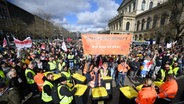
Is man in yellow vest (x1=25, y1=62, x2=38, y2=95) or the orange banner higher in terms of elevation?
the orange banner

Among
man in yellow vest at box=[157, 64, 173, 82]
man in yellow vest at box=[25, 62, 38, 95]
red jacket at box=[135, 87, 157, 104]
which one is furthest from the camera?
man in yellow vest at box=[157, 64, 173, 82]

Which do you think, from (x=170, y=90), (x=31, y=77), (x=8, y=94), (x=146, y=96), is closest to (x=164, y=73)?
(x=170, y=90)

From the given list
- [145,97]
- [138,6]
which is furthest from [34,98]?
[138,6]

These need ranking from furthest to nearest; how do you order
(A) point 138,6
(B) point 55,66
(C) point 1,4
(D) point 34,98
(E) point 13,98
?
(A) point 138,6 < (C) point 1,4 < (B) point 55,66 < (D) point 34,98 < (E) point 13,98

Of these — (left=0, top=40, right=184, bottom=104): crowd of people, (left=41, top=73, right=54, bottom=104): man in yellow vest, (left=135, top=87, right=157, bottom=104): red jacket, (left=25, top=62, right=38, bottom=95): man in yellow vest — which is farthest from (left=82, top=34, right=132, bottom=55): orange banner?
(left=25, top=62, right=38, bottom=95): man in yellow vest

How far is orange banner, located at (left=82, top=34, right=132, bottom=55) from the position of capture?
4.69 m

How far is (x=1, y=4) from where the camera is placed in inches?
1134

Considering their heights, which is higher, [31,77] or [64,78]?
[64,78]

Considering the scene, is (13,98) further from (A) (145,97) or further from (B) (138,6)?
(B) (138,6)

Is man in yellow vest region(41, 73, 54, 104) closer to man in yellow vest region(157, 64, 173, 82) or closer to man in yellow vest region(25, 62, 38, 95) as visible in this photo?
man in yellow vest region(25, 62, 38, 95)

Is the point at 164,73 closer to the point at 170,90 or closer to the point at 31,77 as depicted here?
the point at 170,90

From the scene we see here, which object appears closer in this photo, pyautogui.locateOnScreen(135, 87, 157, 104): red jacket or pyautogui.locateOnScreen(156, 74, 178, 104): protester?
pyautogui.locateOnScreen(135, 87, 157, 104): red jacket

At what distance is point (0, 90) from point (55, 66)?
3468 mm

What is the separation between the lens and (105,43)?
4.73 meters
